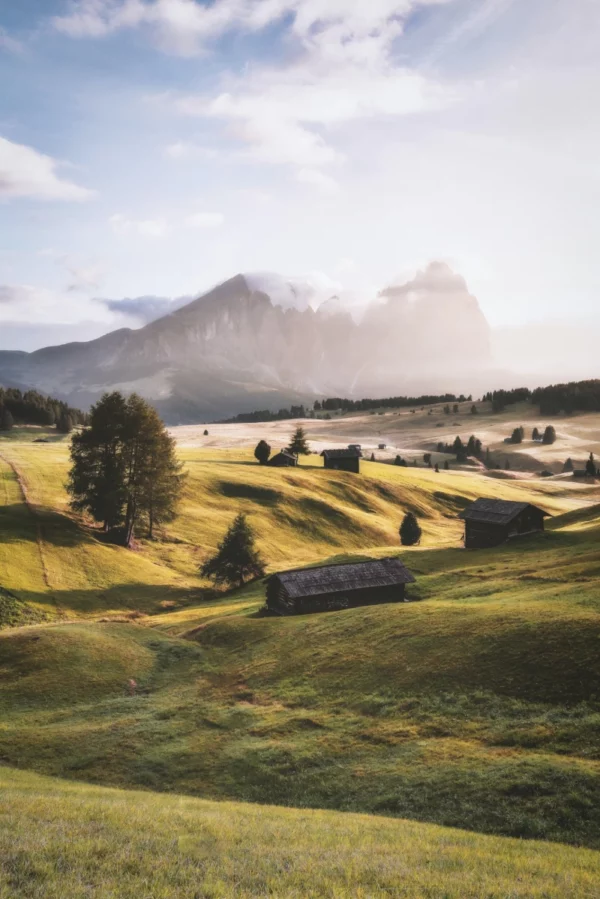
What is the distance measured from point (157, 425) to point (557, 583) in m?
52.9

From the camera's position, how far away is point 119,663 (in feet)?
140

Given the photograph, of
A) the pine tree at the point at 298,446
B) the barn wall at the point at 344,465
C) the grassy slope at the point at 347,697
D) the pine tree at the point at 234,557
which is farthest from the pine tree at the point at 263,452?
the grassy slope at the point at 347,697

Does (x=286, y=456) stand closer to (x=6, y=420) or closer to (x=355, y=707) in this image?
(x=6, y=420)

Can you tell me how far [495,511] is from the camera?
76.1 metres

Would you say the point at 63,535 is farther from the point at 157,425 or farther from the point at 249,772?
the point at 249,772

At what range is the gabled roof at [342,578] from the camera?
5309cm

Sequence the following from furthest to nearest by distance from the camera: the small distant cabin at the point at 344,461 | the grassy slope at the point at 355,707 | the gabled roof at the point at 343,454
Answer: the gabled roof at the point at 343,454
the small distant cabin at the point at 344,461
the grassy slope at the point at 355,707

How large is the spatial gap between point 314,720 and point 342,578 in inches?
950

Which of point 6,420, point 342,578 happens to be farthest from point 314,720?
point 6,420

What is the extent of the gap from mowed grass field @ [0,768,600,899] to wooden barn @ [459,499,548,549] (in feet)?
196

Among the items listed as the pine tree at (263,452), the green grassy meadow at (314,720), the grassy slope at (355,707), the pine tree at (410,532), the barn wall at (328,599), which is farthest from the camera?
the pine tree at (263,452)

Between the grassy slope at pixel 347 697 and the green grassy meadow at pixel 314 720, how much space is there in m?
0.13

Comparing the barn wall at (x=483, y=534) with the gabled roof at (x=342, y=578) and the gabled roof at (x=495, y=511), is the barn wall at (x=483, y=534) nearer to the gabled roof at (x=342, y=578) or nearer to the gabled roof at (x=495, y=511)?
the gabled roof at (x=495, y=511)

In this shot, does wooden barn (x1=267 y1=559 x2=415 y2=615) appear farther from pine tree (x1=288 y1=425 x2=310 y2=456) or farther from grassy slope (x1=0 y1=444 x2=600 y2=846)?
pine tree (x1=288 y1=425 x2=310 y2=456)
